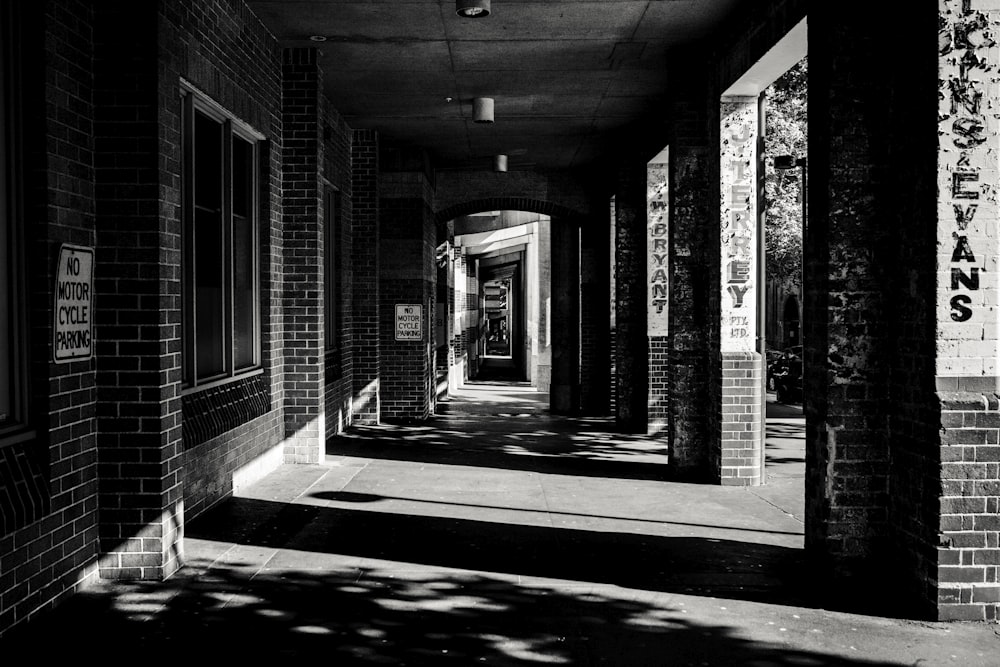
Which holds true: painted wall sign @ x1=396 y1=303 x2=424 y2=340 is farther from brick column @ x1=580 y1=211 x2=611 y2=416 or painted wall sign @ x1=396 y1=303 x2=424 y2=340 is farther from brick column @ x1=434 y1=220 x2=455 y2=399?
brick column @ x1=434 y1=220 x2=455 y2=399

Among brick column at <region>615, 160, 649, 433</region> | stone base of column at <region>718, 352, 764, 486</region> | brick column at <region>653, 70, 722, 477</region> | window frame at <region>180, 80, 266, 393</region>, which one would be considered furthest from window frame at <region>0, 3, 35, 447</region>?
brick column at <region>615, 160, 649, 433</region>

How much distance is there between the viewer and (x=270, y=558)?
21.5 feet

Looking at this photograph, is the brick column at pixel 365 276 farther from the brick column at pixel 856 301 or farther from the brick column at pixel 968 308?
the brick column at pixel 968 308

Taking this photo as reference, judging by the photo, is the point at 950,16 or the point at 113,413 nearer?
the point at 950,16

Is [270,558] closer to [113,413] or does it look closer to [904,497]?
[113,413]

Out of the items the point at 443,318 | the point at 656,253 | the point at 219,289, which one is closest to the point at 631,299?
the point at 656,253

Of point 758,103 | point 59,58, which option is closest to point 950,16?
point 758,103

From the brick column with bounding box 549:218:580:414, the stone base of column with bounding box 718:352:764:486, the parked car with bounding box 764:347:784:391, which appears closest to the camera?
the stone base of column with bounding box 718:352:764:486

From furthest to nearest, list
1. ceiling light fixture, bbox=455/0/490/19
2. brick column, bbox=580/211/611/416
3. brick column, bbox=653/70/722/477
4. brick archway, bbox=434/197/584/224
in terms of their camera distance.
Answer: brick archway, bbox=434/197/584/224, brick column, bbox=580/211/611/416, brick column, bbox=653/70/722/477, ceiling light fixture, bbox=455/0/490/19

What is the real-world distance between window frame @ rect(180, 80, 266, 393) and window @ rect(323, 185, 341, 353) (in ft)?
11.5

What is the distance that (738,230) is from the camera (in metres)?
9.57

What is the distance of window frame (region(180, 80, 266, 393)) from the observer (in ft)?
24.6

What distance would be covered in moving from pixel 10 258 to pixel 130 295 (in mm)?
907

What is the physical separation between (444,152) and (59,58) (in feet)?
36.0
